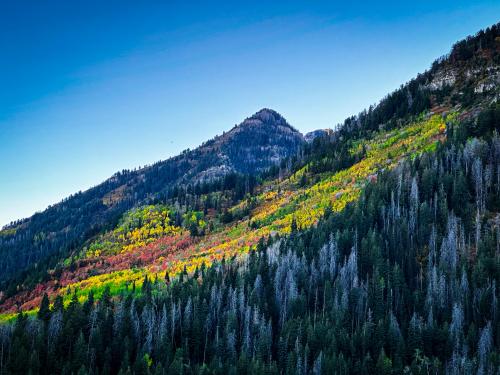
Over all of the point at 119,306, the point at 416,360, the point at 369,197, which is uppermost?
the point at 369,197

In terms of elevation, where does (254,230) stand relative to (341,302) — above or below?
above

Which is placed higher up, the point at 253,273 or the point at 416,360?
the point at 253,273

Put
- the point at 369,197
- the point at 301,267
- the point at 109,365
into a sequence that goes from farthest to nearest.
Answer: the point at 369,197 < the point at 301,267 < the point at 109,365

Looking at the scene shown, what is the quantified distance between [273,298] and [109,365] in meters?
43.3

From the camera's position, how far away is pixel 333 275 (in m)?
116

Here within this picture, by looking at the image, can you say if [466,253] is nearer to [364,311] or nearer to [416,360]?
[364,311]

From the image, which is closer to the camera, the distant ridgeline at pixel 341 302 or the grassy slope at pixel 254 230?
the distant ridgeline at pixel 341 302

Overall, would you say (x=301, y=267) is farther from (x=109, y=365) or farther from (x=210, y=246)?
(x=210, y=246)

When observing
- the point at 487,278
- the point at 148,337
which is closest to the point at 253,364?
the point at 148,337

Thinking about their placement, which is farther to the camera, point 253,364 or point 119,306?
point 119,306

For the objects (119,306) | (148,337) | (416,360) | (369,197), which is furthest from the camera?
(369,197)

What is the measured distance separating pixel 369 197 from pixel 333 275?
102 ft

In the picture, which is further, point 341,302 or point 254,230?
point 254,230

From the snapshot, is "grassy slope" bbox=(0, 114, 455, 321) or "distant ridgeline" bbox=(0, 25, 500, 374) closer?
"distant ridgeline" bbox=(0, 25, 500, 374)
